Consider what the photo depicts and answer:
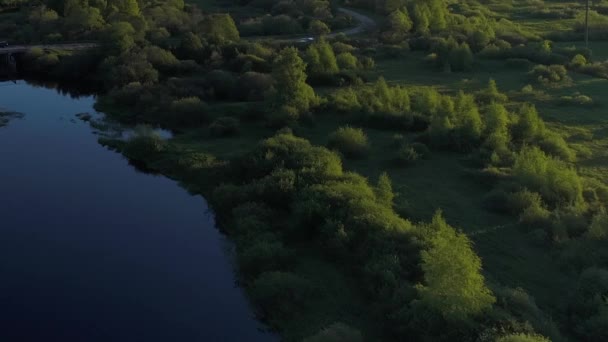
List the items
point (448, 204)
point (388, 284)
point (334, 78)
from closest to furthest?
point (388, 284), point (448, 204), point (334, 78)

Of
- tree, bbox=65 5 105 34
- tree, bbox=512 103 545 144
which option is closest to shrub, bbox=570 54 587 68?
tree, bbox=512 103 545 144

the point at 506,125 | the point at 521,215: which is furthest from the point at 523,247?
the point at 506,125

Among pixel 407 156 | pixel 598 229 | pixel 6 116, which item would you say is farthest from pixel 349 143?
pixel 6 116

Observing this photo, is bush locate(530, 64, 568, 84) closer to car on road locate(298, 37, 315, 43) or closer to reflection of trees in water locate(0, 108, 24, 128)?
car on road locate(298, 37, 315, 43)

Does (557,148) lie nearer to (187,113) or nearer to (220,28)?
(187,113)

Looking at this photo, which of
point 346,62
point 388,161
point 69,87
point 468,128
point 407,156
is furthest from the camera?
point 69,87

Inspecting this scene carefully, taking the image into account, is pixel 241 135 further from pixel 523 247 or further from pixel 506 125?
pixel 523 247
